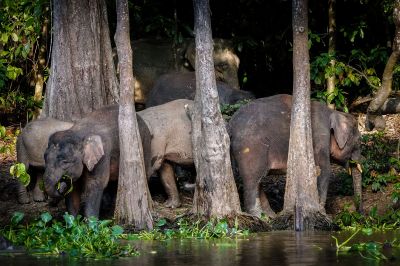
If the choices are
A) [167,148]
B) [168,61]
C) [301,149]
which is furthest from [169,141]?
[168,61]

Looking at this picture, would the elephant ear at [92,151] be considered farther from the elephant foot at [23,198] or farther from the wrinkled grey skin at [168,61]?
the wrinkled grey skin at [168,61]

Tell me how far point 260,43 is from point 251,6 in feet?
2.91

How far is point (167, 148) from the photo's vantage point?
19.4 meters

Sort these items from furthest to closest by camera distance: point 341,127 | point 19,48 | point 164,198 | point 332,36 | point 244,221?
point 332,36 < point 19,48 < point 164,198 < point 341,127 < point 244,221

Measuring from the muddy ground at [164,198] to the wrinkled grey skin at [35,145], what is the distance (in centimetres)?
22

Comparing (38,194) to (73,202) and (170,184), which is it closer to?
(73,202)

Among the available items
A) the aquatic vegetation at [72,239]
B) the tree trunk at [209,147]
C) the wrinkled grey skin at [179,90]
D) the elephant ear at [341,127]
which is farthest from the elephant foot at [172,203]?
the wrinkled grey skin at [179,90]

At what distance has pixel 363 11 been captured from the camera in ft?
79.0

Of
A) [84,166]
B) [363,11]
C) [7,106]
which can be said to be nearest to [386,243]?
[84,166]

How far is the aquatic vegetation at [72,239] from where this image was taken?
13418 mm

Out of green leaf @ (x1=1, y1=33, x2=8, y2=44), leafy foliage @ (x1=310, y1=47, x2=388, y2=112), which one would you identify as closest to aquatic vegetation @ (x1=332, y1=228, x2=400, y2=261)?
leafy foliage @ (x1=310, y1=47, x2=388, y2=112)

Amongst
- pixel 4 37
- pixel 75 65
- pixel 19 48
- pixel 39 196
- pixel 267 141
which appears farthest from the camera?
pixel 19 48

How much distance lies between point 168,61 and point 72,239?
1101 centimetres

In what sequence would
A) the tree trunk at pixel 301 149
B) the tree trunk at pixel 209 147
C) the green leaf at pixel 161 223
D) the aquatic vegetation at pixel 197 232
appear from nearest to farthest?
the aquatic vegetation at pixel 197 232, the green leaf at pixel 161 223, the tree trunk at pixel 209 147, the tree trunk at pixel 301 149
